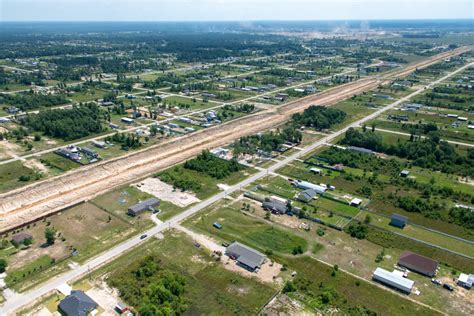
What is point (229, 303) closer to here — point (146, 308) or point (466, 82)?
point (146, 308)

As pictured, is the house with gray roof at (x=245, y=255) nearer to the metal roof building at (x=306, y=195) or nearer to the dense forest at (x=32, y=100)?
the metal roof building at (x=306, y=195)

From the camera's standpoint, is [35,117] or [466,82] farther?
[466,82]

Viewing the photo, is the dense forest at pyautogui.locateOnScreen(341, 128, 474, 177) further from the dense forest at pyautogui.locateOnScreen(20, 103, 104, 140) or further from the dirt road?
the dense forest at pyautogui.locateOnScreen(20, 103, 104, 140)

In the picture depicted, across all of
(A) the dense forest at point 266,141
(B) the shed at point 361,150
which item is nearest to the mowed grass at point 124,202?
(A) the dense forest at point 266,141

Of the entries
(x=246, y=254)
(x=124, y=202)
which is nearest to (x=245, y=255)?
(x=246, y=254)

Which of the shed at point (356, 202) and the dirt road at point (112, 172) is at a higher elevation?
the dirt road at point (112, 172)

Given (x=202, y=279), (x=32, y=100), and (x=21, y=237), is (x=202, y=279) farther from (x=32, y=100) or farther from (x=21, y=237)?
(x=32, y=100)

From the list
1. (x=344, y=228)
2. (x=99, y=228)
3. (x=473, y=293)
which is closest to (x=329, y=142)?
(x=344, y=228)
